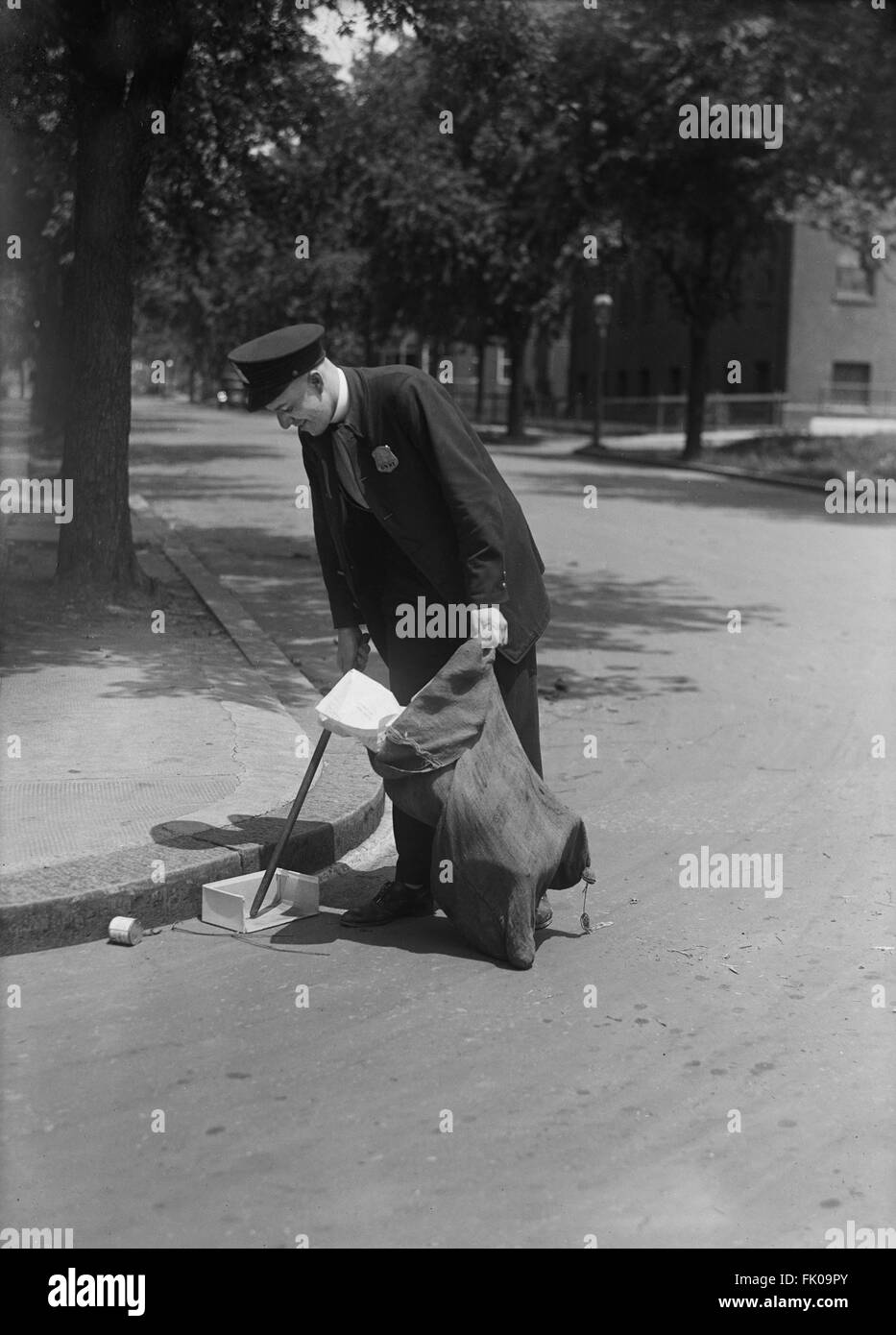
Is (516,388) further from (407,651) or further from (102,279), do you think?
(407,651)

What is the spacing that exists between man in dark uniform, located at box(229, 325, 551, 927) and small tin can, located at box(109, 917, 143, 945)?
0.67 metres

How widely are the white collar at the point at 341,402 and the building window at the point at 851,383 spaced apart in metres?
42.9

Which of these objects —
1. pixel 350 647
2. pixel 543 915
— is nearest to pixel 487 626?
pixel 350 647

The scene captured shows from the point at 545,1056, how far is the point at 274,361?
6.78 feet

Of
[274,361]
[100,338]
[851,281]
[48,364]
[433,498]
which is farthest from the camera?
[851,281]

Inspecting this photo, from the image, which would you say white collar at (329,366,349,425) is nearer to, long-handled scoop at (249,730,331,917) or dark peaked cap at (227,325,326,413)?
dark peaked cap at (227,325,326,413)

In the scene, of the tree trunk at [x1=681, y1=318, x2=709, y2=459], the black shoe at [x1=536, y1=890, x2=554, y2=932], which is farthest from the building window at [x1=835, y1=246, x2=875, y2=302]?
the black shoe at [x1=536, y1=890, x2=554, y2=932]

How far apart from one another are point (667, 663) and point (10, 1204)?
744cm

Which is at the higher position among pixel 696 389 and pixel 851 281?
pixel 851 281

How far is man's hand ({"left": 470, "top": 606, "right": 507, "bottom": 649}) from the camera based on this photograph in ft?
15.9

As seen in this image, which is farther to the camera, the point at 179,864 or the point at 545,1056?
the point at 179,864

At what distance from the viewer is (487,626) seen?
4.86 metres

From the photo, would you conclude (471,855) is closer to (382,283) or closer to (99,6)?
(99,6)

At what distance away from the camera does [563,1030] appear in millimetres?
4305
